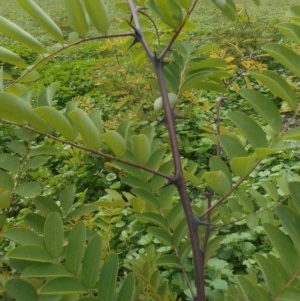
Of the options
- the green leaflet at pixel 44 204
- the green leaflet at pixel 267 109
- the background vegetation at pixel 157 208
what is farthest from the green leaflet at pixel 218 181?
the green leaflet at pixel 44 204

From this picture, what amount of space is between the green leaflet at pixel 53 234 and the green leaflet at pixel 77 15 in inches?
12.5

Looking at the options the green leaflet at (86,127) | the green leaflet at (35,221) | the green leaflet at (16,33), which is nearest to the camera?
the green leaflet at (86,127)

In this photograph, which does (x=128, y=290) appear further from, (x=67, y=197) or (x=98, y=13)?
(x=98, y=13)

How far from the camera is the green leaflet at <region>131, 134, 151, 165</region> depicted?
0.73 meters

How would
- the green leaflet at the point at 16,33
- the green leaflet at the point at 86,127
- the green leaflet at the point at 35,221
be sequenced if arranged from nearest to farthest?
the green leaflet at the point at 86,127 < the green leaflet at the point at 16,33 < the green leaflet at the point at 35,221

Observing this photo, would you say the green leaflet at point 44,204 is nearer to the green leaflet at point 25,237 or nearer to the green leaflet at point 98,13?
the green leaflet at point 25,237

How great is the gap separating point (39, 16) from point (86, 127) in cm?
23

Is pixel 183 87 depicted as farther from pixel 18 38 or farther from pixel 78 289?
pixel 78 289

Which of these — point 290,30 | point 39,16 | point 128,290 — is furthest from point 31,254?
point 290,30

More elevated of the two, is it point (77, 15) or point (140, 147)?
point (77, 15)

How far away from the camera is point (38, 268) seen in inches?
27.9

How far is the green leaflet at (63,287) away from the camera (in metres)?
0.68

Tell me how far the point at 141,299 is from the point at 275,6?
34.3ft

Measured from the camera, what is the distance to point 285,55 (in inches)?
27.5
